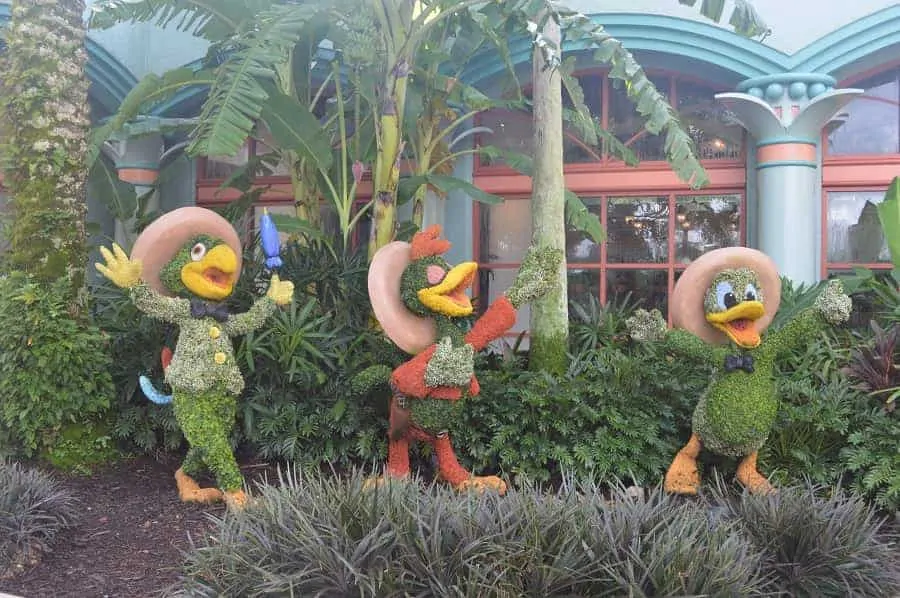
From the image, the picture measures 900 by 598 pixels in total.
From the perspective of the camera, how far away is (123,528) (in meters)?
4.00

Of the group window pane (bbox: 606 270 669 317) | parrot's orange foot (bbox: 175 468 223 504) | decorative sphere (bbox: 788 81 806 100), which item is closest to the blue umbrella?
parrot's orange foot (bbox: 175 468 223 504)

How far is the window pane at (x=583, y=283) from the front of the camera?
336 inches

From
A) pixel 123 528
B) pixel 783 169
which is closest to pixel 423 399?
pixel 123 528

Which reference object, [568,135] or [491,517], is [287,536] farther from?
[568,135]

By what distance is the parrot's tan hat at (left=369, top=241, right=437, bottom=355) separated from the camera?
13.5ft

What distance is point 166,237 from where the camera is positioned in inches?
167

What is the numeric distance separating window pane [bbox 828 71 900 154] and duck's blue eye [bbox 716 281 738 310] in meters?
4.86

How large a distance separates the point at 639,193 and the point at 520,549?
6.41 meters

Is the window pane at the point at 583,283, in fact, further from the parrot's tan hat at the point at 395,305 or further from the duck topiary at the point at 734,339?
the parrot's tan hat at the point at 395,305

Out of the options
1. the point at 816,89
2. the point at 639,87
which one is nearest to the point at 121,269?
the point at 639,87

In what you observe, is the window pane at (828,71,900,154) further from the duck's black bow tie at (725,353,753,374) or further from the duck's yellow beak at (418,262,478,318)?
the duck's yellow beak at (418,262,478,318)

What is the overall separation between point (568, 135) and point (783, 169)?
A: 244cm

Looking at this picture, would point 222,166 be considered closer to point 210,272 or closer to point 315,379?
point 315,379

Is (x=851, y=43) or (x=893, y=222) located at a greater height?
(x=851, y=43)
